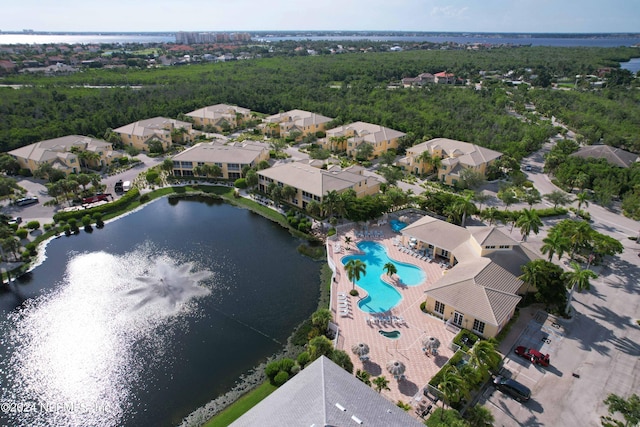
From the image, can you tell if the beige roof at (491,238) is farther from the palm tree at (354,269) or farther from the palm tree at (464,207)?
the palm tree at (354,269)

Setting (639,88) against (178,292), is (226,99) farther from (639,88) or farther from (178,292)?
(639,88)

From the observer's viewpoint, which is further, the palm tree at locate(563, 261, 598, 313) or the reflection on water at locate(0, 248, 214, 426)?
the palm tree at locate(563, 261, 598, 313)

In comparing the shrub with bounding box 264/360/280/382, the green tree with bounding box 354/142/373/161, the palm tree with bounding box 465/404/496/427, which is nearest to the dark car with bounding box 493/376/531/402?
the palm tree with bounding box 465/404/496/427

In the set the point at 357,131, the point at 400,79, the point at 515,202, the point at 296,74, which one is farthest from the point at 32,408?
the point at 400,79

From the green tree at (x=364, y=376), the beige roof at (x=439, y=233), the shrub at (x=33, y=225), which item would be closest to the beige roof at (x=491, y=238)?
Answer: the beige roof at (x=439, y=233)

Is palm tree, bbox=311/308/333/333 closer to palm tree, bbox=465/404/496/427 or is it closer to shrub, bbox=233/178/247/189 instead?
palm tree, bbox=465/404/496/427

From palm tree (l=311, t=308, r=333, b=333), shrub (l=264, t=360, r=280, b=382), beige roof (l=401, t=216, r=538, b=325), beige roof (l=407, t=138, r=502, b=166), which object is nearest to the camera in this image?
shrub (l=264, t=360, r=280, b=382)
